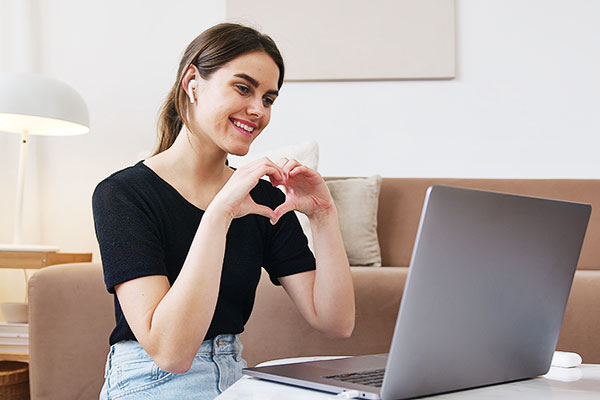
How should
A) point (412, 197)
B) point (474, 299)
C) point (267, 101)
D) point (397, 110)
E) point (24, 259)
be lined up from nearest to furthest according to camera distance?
point (474, 299), point (267, 101), point (24, 259), point (412, 197), point (397, 110)

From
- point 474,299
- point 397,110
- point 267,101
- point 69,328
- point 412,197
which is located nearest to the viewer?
point 474,299

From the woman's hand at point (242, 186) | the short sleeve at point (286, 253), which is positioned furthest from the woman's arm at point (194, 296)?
the short sleeve at point (286, 253)

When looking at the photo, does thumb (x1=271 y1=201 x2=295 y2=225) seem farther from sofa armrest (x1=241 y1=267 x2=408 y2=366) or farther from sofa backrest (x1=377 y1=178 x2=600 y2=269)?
sofa backrest (x1=377 y1=178 x2=600 y2=269)

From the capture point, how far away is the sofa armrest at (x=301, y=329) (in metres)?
1.77

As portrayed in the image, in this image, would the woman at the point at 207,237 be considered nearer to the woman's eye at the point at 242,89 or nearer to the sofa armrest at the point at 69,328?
the woman's eye at the point at 242,89

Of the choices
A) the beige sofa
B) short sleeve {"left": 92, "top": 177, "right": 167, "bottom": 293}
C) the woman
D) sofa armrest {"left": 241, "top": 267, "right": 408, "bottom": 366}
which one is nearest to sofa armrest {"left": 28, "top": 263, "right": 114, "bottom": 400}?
the beige sofa

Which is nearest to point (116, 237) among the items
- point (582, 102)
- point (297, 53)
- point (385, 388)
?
point (385, 388)

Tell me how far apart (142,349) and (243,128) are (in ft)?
1.39

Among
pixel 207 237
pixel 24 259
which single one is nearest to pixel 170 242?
pixel 207 237

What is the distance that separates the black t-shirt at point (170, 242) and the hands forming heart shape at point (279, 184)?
0.17 m

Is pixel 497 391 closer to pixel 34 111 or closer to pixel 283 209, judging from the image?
pixel 283 209

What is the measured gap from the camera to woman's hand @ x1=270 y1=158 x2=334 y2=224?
1.05m

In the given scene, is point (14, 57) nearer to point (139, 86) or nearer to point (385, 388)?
point (139, 86)

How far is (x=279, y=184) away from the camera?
104cm
